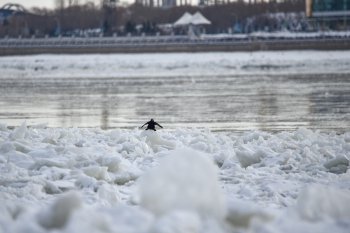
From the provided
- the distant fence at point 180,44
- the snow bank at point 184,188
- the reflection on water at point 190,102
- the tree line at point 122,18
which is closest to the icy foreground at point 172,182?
the snow bank at point 184,188

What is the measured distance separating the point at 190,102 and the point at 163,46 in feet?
151

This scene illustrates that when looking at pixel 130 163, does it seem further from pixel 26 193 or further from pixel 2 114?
pixel 2 114

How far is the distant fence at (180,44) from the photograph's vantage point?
204ft

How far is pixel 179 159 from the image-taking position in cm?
550

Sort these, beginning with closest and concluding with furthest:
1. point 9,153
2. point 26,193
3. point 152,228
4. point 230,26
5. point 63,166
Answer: point 152,228, point 26,193, point 63,166, point 9,153, point 230,26

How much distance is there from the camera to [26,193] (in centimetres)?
834

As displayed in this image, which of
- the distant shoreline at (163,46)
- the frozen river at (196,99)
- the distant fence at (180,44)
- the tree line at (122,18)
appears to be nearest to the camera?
the frozen river at (196,99)

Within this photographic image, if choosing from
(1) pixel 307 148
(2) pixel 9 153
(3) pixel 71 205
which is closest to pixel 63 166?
(2) pixel 9 153

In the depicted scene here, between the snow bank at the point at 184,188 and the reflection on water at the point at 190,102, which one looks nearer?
the snow bank at the point at 184,188

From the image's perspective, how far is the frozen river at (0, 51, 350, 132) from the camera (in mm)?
16984

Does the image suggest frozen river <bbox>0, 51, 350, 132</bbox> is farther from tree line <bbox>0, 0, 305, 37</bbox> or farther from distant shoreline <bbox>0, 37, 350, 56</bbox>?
tree line <bbox>0, 0, 305, 37</bbox>

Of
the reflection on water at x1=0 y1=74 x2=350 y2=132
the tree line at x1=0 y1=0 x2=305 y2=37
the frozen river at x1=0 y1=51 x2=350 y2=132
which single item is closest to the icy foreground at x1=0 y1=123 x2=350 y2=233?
the reflection on water at x1=0 y1=74 x2=350 y2=132

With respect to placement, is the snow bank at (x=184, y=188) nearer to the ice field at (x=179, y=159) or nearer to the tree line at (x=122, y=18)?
the ice field at (x=179, y=159)

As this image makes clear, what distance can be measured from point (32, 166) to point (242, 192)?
2779 millimetres
